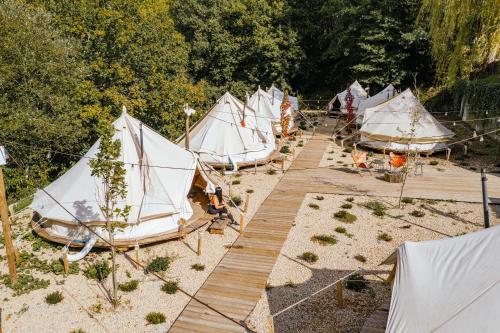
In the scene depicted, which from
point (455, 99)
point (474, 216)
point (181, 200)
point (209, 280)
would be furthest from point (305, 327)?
point (455, 99)

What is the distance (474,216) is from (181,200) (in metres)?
10.6

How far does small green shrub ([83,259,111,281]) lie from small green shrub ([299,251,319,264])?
18.2 ft

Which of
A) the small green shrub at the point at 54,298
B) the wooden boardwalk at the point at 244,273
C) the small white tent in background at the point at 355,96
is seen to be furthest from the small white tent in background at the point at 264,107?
the small green shrub at the point at 54,298

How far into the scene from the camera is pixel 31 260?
12.0m

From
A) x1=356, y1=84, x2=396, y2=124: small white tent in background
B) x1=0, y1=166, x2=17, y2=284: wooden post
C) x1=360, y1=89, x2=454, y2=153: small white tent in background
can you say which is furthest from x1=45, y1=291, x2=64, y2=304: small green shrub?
x1=356, y1=84, x2=396, y2=124: small white tent in background

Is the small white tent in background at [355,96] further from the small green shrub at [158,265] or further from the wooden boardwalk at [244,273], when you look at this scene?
the small green shrub at [158,265]

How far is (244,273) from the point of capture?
1127 cm

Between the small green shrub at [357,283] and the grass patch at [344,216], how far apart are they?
3.90 m

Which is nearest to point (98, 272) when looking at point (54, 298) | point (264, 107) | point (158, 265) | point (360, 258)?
point (54, 298)

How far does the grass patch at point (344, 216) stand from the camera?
1477 centimetres

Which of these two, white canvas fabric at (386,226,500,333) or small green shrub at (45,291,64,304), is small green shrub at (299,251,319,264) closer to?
white canvas fabric at (386,226,500,333)

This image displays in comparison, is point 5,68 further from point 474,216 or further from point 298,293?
point 474,216

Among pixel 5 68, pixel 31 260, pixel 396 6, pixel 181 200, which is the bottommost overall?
pixel 31 260

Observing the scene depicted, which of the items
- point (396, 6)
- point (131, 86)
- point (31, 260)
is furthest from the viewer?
point (396, 6)
